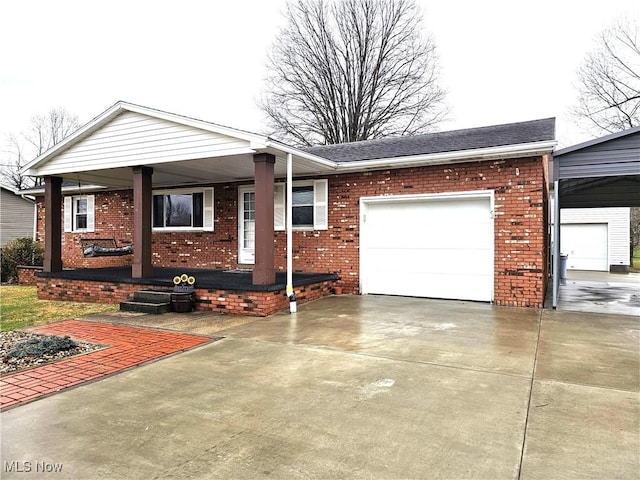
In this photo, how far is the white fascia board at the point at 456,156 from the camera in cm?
751

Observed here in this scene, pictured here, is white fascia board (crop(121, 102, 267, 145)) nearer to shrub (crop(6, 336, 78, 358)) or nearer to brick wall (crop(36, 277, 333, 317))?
brick wall (crop(36, 277, 333, 317))

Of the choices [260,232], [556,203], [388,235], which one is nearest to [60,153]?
[260,232]

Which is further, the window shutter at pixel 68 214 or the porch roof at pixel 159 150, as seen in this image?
the window shutter at pixel 68 214

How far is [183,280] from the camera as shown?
7.88 metres

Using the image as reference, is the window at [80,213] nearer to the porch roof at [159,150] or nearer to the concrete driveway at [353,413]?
the porch roof at [159,150]

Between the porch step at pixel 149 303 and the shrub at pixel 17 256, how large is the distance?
7806 mm

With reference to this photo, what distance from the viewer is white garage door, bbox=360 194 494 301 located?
8.59 meters

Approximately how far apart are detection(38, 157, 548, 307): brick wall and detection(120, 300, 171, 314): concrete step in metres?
3.44

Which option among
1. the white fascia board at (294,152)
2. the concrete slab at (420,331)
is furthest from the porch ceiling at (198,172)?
the concrete slab at (420,331)

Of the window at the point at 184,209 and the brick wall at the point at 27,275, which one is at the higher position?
the window at the point at 184,209

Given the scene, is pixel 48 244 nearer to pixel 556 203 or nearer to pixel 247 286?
pixel 247 286

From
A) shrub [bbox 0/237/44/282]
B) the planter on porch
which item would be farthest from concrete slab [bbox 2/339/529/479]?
shrub [bbox 0/237/44/282]

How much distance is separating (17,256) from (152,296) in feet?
27.9

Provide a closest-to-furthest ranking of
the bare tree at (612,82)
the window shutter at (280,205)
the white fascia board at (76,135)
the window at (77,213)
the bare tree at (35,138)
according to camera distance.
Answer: the white fascia board at (76,135)
the window shutter at (280,205)
the window at (77,213)
the bare tree at (612,82)
the bare tree at (35,138)
